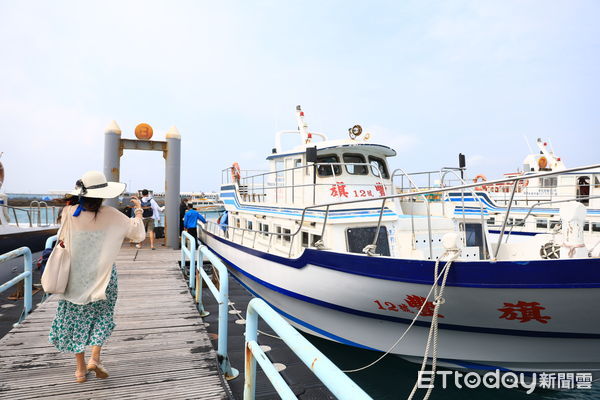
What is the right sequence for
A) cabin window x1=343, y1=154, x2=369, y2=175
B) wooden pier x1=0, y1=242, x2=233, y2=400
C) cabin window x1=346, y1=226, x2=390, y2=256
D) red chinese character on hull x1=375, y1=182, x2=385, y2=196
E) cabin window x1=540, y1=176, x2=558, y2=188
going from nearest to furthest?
wooden pier x1=0, y1=242, x2=233, y2=400 → cabin window x1=346, y1=226, x2=390, y2=256 → red chinese character on hull x1=375, y1=182, x2=385, y2=196 → cabin window x1=343, y1=154, x2=369, y2=175 → cabin window x1=540, y1=176, x2=558, y2=188

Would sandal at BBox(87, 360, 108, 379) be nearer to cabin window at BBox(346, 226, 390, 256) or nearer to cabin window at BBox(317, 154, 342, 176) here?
cabin window at BBox(346, 226, 390, 256)

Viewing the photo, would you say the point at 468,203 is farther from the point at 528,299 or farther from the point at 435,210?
the point at 528,299

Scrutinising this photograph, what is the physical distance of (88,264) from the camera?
3.20 m

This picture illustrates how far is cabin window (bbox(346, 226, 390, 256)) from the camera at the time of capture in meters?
7.00

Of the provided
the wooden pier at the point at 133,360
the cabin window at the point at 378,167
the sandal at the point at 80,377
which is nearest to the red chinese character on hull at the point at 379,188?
the cabin window at the point at 378,167

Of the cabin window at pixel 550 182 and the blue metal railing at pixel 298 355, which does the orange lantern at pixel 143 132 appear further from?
the cabin window at pixel 550 182

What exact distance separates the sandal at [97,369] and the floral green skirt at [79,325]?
22cm

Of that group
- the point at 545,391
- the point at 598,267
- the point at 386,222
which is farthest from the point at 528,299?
→ the point at 386,222

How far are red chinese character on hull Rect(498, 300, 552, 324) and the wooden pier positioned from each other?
359 cm

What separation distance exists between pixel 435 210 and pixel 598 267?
15.8 feet

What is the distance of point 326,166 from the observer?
377 inches

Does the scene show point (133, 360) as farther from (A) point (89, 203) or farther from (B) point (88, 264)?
(A) point (89, 203)

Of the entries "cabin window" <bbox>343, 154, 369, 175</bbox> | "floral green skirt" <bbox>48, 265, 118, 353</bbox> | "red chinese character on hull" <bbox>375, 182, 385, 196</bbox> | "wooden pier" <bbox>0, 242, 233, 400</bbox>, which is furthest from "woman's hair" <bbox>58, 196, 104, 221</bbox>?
"red chinese character on hull" <bbox>375, 182, 385, 196</bbox>

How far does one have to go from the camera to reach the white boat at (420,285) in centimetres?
450
